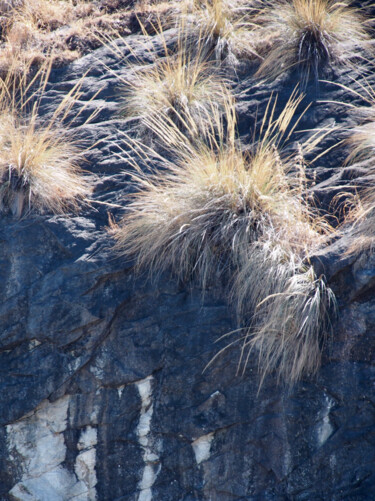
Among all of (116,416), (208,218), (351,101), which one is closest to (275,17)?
(351,101)

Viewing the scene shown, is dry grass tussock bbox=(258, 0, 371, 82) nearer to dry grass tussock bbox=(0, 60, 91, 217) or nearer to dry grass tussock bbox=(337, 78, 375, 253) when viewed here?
dry grass tussock bbox=(337, 78, 375, 253)

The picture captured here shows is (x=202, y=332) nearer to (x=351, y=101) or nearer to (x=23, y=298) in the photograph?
(x=23, y=298)

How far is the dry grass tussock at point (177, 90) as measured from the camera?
15.5ft

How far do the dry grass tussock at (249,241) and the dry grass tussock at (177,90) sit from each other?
0.68 m

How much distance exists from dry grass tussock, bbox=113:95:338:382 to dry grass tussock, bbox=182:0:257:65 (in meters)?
1.82

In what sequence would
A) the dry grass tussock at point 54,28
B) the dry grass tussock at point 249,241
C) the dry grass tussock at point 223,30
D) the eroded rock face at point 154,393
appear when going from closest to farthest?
1. the eroded rock face at point 154,393
2. the dry grass tussock at point 249,241
3. the dry grass tussock at point 223,30
4. the dry grass tussock at point 54,28

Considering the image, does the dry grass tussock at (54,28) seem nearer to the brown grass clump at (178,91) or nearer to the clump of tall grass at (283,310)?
the brown grass clump at (178,91)

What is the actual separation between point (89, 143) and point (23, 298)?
67.8 inches

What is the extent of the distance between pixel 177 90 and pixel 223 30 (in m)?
1.24

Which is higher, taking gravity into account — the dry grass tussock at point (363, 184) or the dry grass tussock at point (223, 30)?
the dry grass tussock at point (223, 30)

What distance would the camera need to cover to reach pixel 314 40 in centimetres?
507

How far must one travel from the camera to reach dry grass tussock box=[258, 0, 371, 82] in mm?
5020

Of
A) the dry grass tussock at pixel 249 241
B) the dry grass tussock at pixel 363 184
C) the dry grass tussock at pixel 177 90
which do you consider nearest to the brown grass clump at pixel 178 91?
the dry grass tussock at pixel 177 90

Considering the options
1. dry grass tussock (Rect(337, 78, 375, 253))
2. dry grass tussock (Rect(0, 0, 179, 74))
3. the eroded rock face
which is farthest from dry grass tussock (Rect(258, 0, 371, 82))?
dry grass tussock (Rect(0, 0, 179, 74))
